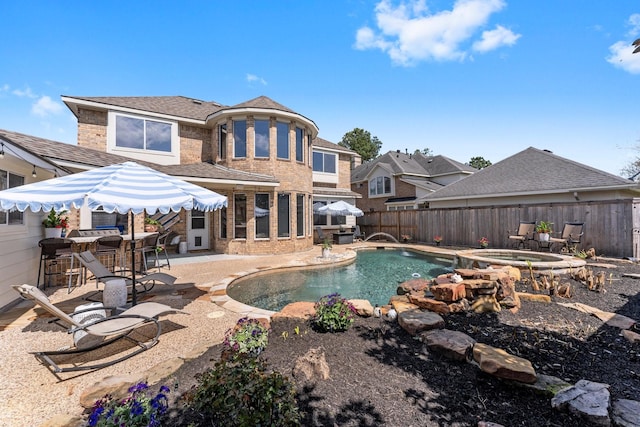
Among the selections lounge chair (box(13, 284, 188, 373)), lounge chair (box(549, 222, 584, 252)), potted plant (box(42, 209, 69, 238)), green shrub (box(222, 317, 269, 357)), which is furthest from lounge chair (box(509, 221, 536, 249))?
potted plant (box(42, 209, 69, 238))

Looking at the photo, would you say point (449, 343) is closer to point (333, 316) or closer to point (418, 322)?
point (418, 322)

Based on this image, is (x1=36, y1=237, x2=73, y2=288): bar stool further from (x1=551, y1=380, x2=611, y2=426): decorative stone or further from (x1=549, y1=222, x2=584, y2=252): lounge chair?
(x1=549, y1=222, x2=584, y2=252): lounge chair

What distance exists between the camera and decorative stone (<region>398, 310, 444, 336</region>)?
150 inches

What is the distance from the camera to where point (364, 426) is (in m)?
2.15

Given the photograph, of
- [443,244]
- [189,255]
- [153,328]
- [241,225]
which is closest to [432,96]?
[443,244]

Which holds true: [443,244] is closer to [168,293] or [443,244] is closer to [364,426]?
[168,293]

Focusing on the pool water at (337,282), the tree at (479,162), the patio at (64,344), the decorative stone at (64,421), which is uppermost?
the tree at (479,162)

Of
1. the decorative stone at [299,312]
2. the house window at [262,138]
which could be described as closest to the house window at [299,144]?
the house window at [262,138]

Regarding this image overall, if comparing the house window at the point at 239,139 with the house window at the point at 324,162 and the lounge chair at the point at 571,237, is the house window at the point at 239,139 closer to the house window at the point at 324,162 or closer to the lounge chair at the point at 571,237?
the house window at the point at 324,162

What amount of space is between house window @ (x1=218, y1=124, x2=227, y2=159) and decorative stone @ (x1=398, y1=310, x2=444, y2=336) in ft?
37.8

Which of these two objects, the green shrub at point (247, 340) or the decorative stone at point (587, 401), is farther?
the green shrub at point (247, 340)

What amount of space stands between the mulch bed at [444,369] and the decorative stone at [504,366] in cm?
8

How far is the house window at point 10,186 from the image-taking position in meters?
5.35

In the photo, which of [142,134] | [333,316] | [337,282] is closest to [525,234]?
[337,282]
